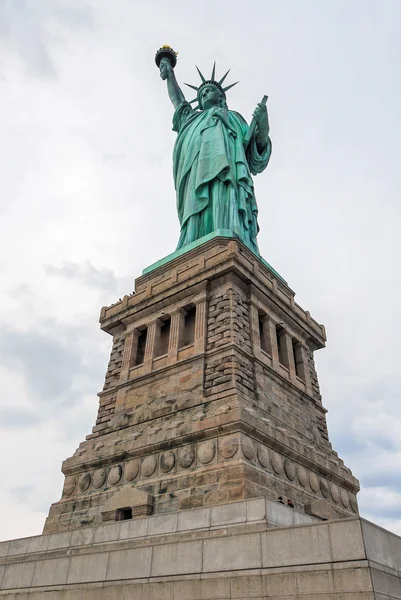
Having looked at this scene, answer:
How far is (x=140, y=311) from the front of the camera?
19516 millimetres

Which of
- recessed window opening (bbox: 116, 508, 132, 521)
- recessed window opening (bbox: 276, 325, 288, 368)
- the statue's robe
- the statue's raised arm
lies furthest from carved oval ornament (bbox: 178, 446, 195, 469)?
the statue's raised arm

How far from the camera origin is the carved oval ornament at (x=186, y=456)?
13275mm

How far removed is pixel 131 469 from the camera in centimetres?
1448

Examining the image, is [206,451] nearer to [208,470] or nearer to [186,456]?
[208,470]

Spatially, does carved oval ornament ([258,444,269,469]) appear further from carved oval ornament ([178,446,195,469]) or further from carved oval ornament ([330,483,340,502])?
carved oval ornament ([330,483,340,502])

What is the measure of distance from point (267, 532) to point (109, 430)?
9083 millimetres

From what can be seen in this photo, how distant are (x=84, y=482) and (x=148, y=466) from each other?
2.73 metres

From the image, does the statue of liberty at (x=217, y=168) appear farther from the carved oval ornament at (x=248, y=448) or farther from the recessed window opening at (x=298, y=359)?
the carved oval ornament at (x=248, y=448)

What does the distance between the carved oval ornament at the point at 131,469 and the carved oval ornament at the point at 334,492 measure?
6.31 meters

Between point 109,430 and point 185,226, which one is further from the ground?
point 185,226

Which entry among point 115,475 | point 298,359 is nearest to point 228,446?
point 115,475

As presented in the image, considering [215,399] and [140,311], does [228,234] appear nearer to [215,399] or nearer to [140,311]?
[140,311]

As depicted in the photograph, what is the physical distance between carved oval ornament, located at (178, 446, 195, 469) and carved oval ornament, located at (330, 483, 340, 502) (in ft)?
17.4

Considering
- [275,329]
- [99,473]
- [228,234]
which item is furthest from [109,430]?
[228,234]
